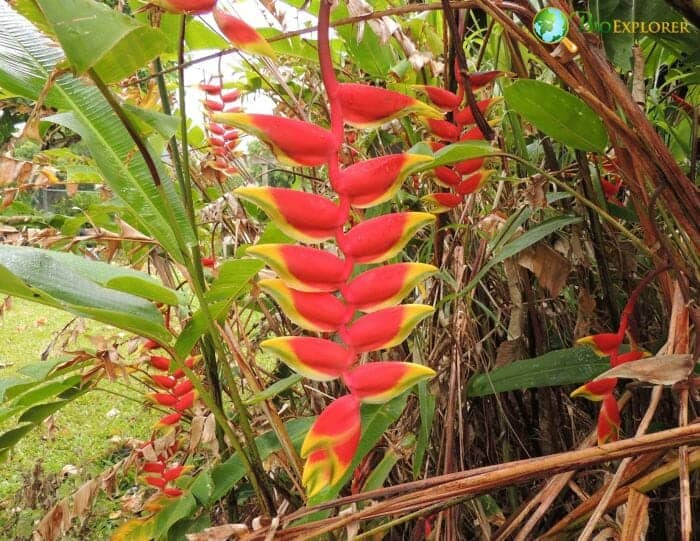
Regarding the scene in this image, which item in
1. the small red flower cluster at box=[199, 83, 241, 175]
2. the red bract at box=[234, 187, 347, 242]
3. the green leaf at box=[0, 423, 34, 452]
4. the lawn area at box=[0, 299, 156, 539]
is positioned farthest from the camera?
the lawn area at box=[0, 299, 156, 539]

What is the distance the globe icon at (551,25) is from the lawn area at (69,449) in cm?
84

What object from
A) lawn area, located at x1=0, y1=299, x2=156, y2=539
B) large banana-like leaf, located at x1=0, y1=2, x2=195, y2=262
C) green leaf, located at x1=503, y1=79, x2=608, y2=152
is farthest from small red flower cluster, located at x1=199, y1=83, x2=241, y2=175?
green leaf, located at x1=503, y1=79, x2=608, y2=152

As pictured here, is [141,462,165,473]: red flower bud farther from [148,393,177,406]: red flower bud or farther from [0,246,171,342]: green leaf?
[0,246,171,342]: green leaf

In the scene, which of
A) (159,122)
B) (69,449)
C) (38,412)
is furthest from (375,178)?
(69,449)

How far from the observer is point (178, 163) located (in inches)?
26.0

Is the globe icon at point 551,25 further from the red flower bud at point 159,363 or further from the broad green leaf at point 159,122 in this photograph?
the red flower bud at point 159,363

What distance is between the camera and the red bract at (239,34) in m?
0.39

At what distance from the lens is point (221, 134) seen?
1.25 metres

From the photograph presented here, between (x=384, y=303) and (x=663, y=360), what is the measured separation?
0.81ft

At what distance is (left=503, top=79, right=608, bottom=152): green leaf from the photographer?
1.78ft

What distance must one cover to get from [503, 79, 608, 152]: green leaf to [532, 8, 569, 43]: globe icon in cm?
4

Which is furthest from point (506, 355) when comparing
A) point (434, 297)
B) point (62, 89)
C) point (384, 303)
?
point (62, 89)

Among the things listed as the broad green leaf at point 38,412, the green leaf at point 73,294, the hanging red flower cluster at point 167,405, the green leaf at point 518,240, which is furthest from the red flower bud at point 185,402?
the green leaf at point 518,240

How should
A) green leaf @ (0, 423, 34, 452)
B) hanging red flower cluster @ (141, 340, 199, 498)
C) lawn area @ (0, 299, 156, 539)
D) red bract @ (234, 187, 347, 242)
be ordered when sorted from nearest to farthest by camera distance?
red bract @ (234, 187, 347, 242) → green leaf @ (0, 423, 34, 452) → hanging red flower cluster @ (141, 340, 199, 498) → lawn area @ (0, 299, 156, 539)
